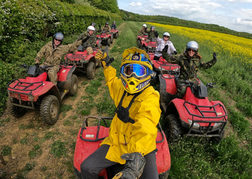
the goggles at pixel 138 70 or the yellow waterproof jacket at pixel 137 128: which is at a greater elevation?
the goggles at pixel 138 70

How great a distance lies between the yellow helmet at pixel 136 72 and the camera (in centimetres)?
186

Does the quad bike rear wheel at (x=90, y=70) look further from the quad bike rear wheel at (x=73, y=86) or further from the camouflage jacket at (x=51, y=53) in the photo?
the camouflage jacket at (x=51, y=53)

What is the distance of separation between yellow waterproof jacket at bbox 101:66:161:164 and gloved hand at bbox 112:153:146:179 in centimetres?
8

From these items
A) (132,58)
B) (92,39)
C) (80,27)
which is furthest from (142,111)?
(80,27)

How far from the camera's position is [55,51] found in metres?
4.71

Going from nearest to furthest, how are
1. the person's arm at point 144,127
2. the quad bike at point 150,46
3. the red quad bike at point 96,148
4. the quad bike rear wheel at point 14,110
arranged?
the person's arm at point 144,127 → the red quad bike at point 96,148 → the quad bike rear wheel at point 14,110 → the quad bike at point 150,46

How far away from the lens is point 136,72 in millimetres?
1896

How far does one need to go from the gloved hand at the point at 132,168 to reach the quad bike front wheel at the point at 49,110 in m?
3.03

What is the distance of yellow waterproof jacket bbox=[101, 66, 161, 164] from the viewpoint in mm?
1519

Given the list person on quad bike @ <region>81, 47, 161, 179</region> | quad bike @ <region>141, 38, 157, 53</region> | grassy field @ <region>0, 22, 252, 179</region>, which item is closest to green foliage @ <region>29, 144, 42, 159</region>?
grassy field @ <region>0, 22, 252, 179</region>

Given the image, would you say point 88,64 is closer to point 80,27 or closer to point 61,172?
point 61,172

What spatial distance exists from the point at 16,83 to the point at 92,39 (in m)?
5.46

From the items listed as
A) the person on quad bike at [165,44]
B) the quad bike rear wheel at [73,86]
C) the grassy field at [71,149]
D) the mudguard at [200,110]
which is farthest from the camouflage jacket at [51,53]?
the person on quad bike at [165,44]

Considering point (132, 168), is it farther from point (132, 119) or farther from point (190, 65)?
point (190, 65)
